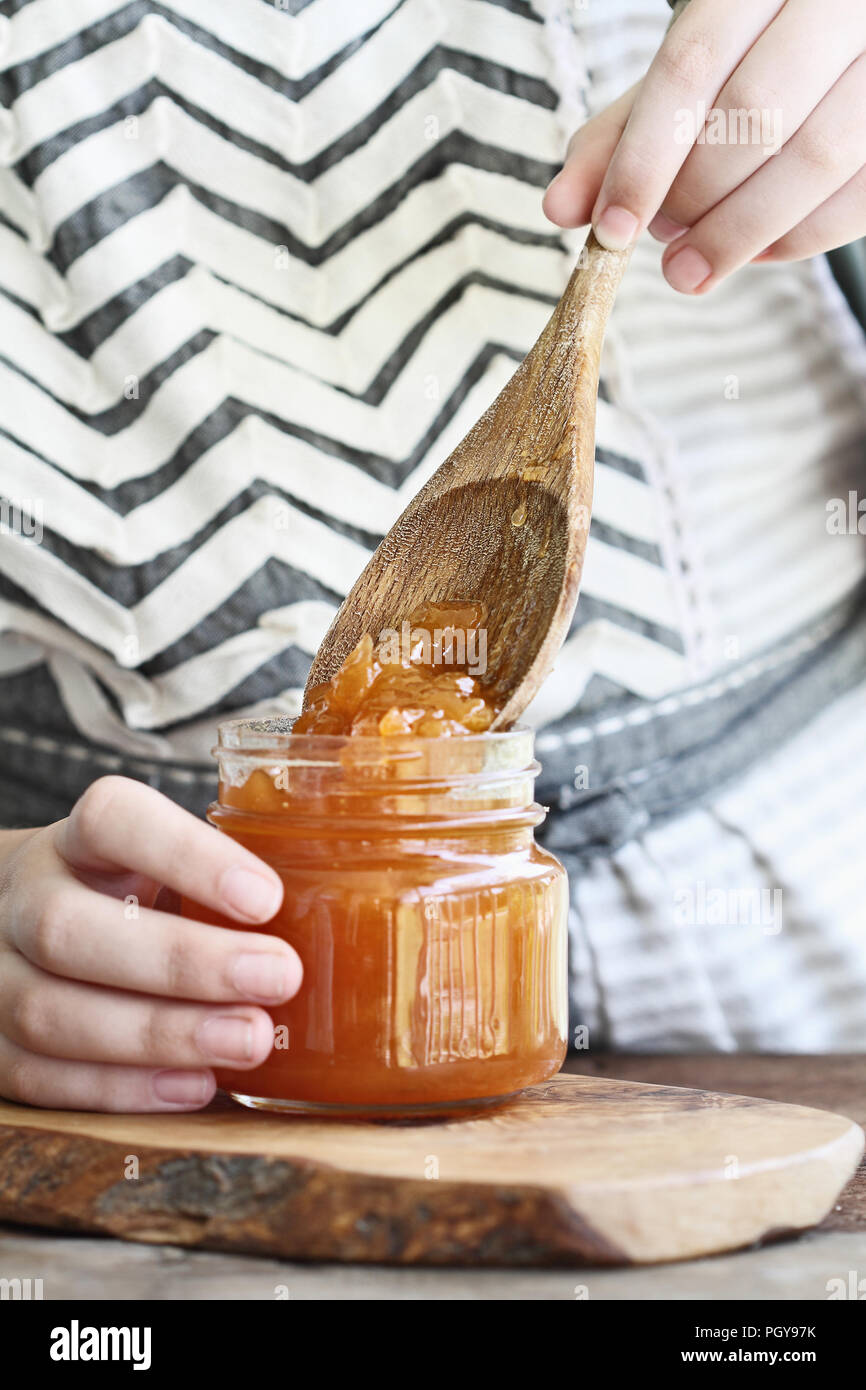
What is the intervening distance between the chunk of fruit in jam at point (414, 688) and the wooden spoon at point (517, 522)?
1 cm

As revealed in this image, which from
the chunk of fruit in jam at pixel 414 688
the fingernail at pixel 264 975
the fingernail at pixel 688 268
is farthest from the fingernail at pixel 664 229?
the fingernail at pixel 264 975

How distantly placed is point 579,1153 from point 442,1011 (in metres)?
0.10

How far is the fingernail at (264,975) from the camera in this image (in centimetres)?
65

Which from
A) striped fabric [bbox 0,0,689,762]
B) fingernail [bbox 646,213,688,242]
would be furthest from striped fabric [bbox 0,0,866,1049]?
fingernail [bbox 646,213,688,242]

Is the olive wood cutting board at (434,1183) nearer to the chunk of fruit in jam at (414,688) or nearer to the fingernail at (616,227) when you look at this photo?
the chunk of fruit in jam at (414,688)

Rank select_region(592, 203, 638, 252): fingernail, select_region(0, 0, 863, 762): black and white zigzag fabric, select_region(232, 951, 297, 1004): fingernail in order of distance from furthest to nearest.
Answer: select_region(0, 0, 863, 762): black and white zigzag fabric → select_region(592, 203, 638, 252): fingernail → select_region(232, 951, 297, 1004): fingernail

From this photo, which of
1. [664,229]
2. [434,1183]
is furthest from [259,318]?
[434,1183]

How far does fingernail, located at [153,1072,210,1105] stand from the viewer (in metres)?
0.69

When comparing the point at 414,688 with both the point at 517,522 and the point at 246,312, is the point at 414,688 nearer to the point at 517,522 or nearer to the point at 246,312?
the point at 517,522

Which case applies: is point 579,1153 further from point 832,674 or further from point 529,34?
point 529,34

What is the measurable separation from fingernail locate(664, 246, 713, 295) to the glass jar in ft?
1.36

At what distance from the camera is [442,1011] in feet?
2.17

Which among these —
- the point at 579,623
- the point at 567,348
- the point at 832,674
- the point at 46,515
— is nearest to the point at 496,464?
the point at 567,348

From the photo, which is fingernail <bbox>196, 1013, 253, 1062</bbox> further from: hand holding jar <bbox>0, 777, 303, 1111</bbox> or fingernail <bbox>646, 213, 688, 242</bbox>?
fingernail <bbox>646, 213, 688, 242</bbox>
